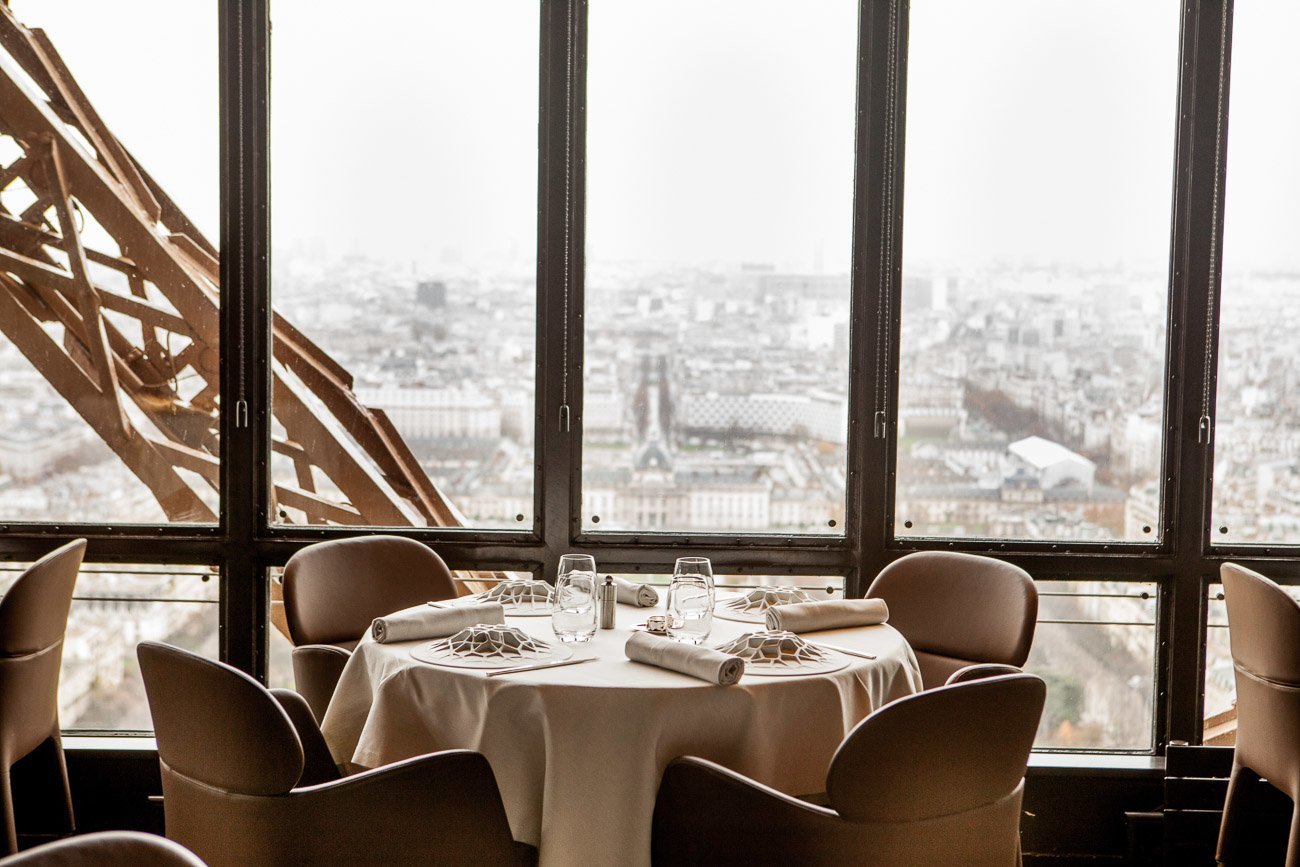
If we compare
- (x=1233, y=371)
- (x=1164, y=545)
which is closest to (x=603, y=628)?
(x=1164, y=545)

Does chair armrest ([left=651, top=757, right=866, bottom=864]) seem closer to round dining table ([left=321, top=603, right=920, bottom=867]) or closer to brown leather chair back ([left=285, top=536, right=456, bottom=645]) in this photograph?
round dining table ([left=321, top=603, right=920, bottom=867])

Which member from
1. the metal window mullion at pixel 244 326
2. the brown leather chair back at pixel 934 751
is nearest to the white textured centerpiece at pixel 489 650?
the brown leather chair back at pixel 934 751

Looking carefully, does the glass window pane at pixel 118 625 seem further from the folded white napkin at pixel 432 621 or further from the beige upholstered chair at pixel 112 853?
the beige upholstered chair at pixel 112 853

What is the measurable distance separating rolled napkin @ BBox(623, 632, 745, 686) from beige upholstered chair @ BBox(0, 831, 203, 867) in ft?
3.67

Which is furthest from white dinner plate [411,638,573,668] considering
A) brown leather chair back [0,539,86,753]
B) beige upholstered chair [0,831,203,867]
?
brown leather chair back [0,539,86,753]

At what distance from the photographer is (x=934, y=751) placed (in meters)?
1.77

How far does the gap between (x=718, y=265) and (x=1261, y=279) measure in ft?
5.85

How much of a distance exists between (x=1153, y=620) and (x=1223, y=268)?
1187mm

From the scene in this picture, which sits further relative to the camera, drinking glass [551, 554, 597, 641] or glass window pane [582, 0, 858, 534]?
glass window pane [582, 0, 858, 534]

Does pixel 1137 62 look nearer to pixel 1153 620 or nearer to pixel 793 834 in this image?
pixel 1153 620

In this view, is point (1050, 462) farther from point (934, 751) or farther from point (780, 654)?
point (934, 751)

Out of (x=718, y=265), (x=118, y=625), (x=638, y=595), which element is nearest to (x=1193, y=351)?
(x=718, y=265)

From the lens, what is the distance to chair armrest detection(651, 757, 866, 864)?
1836mm

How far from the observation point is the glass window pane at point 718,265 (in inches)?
140
